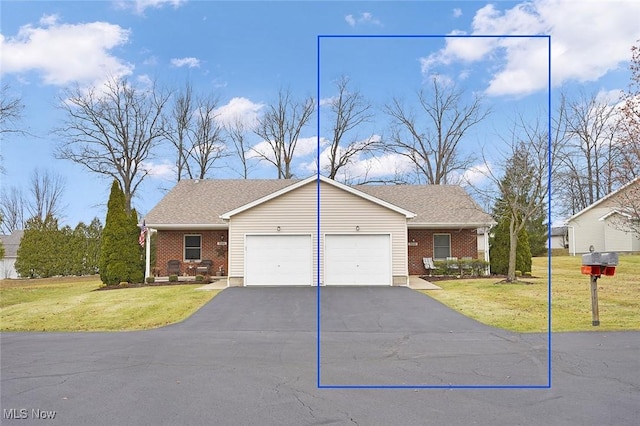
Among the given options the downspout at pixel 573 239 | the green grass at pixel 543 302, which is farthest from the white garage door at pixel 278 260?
the downspout at pixel 573 239

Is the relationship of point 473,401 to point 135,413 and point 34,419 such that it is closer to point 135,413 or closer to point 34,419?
point 135,413

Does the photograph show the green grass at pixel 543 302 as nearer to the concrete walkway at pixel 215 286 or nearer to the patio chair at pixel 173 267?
the concrete walkway at pixel 215 286

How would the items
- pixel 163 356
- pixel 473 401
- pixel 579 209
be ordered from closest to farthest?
pixel 473 401
pixel 163 356
pixel 579 209

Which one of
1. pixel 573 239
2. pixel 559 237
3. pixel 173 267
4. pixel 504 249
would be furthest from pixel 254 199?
pixel 559 237

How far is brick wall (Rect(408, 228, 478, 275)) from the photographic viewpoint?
83.7ft

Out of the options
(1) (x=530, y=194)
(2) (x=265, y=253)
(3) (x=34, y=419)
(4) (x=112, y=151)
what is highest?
(4) (x=112, y=151)

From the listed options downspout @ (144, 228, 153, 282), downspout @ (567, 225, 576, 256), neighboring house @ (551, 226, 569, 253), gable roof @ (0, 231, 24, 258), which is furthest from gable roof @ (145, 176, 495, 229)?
neighboring house @ (551, 226, 569, 253)

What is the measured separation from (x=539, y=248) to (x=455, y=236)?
18.8 metres

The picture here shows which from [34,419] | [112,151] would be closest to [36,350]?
[34,419]

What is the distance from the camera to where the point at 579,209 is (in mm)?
33969

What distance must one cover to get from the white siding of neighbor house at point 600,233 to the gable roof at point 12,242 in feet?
143

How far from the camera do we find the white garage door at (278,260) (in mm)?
21172

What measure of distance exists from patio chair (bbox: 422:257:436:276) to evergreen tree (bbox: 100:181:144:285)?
40.8 feet

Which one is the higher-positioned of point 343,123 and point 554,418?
point 343,123
